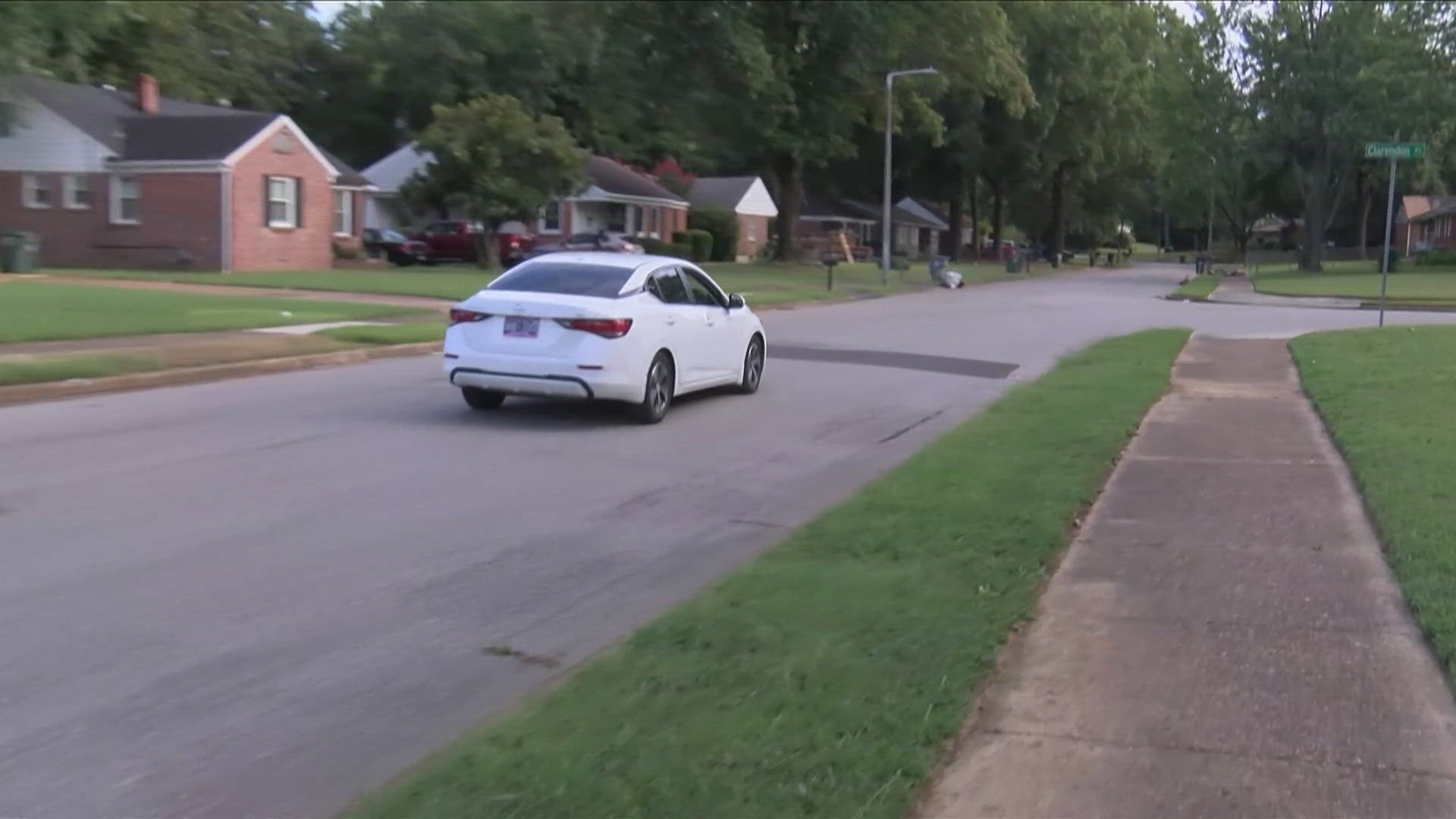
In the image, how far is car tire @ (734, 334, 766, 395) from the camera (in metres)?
15.2

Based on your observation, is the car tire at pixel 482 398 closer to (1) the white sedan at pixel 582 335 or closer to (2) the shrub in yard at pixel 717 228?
(1) the white sedan at pixel 582 335

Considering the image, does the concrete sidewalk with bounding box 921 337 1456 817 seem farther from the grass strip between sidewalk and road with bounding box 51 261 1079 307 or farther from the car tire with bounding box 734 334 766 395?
the grass strip between sidewalk and road with bounding box 51 261 1079 307

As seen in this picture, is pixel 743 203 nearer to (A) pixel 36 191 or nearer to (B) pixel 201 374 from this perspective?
(A) pixel 36 191

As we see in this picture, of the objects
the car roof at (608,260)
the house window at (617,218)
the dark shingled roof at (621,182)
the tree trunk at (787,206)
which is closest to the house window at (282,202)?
the dark shingled roof at (621,182)

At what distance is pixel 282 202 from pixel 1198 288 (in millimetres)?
28624

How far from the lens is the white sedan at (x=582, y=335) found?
12.3 metres

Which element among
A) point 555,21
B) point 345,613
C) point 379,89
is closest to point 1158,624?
point 345,613

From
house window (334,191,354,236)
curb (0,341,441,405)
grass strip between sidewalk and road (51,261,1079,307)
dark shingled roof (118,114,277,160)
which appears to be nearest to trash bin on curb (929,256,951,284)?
grass strip between sidewalk and road (51,261,1079,307)

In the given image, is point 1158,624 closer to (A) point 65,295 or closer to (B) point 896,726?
(B) point 896,726

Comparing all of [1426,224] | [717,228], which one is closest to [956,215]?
[717,228]

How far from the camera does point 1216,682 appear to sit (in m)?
5.58

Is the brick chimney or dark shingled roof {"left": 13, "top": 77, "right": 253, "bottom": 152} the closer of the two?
dark shingled roof {"left": 13, "top": 77, "right": 253, "bottom": 152}

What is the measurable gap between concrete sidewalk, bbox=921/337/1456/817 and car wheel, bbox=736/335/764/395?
6.31 meters

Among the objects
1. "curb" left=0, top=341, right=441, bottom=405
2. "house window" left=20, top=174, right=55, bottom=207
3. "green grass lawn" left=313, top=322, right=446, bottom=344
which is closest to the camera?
"curb" left=0, top=341, right=441, bottom=405
